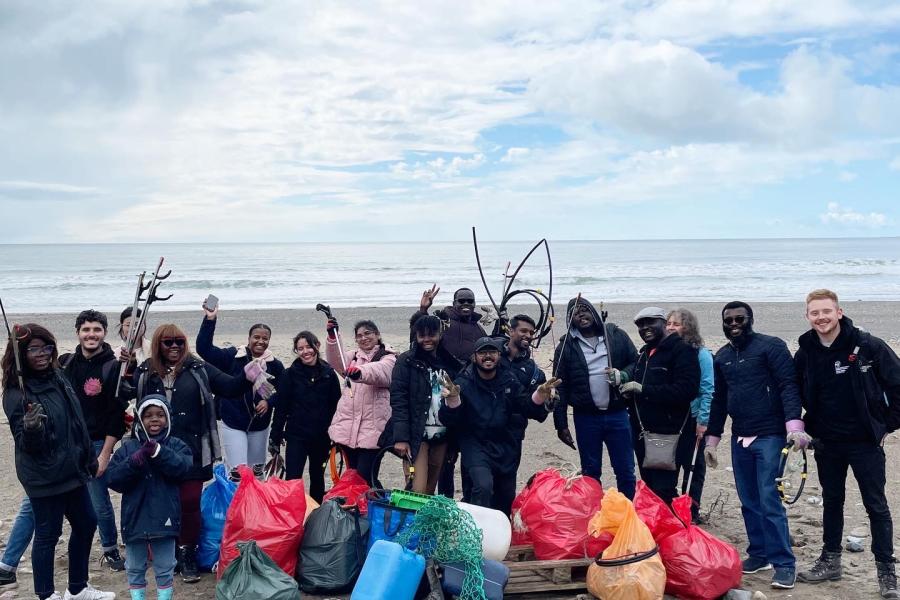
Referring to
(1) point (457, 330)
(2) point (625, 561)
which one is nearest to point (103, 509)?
(1) point (457, 330)

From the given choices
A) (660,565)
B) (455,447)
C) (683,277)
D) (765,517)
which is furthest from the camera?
(683,277)

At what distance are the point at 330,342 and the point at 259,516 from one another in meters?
1.57

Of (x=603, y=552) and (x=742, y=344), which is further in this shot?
(x=742, y=344)

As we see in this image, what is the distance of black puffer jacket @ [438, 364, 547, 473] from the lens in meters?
5.05

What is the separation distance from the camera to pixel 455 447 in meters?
5.41

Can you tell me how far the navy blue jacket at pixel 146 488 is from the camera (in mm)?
4203

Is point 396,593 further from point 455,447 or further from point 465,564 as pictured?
point 455,447

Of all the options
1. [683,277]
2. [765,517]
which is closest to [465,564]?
[765,517]

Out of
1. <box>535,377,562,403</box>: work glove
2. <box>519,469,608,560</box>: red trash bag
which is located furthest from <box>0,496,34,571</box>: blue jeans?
<box>535,377,562,403</box>: work glove

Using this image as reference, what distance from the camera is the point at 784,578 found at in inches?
187

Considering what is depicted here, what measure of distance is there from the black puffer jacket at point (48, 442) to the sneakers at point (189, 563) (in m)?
0.86

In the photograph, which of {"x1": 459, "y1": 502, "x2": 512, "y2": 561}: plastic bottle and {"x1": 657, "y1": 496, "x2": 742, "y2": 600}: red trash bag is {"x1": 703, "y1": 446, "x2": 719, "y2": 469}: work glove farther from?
{"x1": 459, "y1": 502, "x2": 512, "y2": 561}: plastic bottle

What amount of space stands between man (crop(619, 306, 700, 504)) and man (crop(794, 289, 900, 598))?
73cm

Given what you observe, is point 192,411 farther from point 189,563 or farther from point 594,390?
point 594,390
